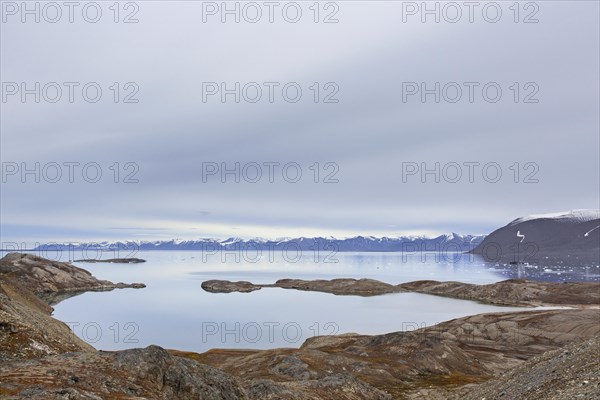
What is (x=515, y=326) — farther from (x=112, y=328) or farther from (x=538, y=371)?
(x=112, y=328)

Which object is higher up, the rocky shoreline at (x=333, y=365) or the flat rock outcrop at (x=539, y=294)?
the rocky shoreline at (x=333, y=365)

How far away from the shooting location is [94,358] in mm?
25344

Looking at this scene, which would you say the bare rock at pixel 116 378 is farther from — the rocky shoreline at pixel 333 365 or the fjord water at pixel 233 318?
the fjord water at pixel 233 318

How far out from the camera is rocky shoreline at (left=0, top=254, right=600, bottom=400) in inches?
913

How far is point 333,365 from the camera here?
6331 cm

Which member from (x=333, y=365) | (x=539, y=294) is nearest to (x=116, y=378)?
(x=333, y=365)

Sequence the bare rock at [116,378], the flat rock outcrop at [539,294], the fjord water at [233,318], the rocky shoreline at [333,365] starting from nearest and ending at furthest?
the bare rock at [116,378] < the rocky shoreline at [333,365] < the fjord water at [233,318] < the flat rock outcrop at [539,294]

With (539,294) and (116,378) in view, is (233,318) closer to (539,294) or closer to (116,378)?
(539,294)

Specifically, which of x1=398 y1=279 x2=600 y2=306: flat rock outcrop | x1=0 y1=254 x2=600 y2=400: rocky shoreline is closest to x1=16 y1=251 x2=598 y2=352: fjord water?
x1=398 y1=279 x2=600 y2=306: flat rock outcrop

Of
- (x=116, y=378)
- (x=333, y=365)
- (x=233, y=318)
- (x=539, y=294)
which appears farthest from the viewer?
(x=539, y=294)

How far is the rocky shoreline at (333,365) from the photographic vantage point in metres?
23.2

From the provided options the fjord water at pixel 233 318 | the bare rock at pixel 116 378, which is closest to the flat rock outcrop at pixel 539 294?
the fjord water at pixel 233 318

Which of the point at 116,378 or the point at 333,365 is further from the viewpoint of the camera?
the point at 333,365

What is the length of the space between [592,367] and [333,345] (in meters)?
63.9
